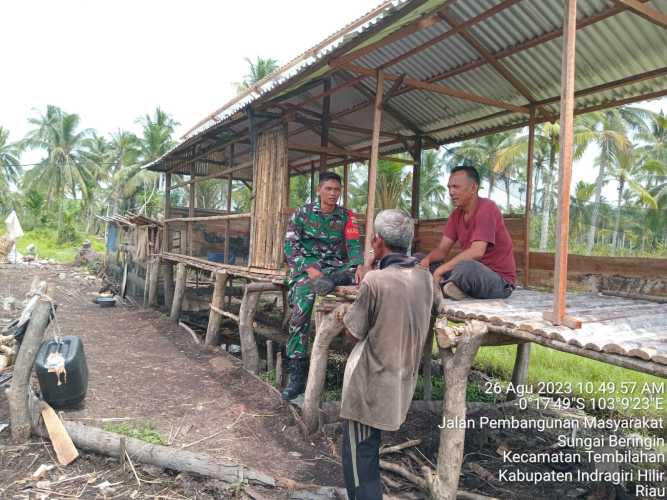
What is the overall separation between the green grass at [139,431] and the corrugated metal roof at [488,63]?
389 cm

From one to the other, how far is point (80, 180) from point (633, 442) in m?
38.4

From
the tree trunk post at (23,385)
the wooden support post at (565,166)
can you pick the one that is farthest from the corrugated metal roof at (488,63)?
the tree trunk post at (23,385)

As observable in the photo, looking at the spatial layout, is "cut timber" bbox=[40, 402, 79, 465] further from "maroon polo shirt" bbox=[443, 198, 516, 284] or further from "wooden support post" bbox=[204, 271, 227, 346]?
"maroon polo shirt" bbox=[443, 198, 516, 284]

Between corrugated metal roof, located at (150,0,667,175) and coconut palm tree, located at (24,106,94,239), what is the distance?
33.7 m

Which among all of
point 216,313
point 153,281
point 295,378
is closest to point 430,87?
point 295,378

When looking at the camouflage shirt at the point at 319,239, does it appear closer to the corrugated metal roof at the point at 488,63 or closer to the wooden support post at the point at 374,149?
the wooden support post at the point at 374,149

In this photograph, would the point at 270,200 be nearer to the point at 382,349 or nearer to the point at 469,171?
the point at 469,171

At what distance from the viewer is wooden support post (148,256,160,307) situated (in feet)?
37.3

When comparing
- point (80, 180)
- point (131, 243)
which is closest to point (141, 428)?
point (131, 243)

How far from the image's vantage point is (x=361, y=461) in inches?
106

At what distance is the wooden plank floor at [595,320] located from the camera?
2434 millimetres

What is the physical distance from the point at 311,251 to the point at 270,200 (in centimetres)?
154

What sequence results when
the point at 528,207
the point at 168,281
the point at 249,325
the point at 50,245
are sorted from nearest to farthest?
1. the point at 528,207
2. the point at 249,325
3. the point at 168,281
4. the point at 50,245

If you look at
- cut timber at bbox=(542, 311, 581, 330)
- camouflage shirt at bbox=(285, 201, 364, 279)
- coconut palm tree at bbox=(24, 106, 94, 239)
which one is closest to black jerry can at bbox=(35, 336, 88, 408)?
camouflage shirt at bbox=(285, 201, 364, 279)
